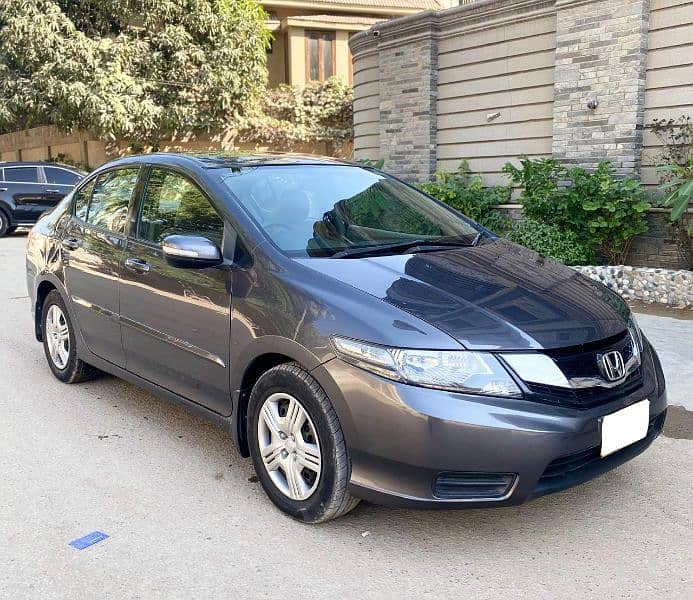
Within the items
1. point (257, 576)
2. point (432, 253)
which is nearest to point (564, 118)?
point (432, 253)

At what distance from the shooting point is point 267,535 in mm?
3094

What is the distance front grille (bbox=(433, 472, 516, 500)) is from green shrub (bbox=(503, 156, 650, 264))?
6.06 meters

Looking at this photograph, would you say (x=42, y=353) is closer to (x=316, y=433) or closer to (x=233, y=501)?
(x=233, y=501)

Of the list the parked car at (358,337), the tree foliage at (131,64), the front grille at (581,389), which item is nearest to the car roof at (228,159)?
the parked car at (358,337)

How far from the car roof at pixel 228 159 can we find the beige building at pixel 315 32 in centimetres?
1972

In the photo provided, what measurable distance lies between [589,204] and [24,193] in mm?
12180

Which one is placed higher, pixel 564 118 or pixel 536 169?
pixel 564 118

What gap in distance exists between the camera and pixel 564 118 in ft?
30.8

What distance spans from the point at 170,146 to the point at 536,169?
15106 millimetres

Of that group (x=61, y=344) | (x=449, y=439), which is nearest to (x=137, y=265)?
(x=61, y=344)

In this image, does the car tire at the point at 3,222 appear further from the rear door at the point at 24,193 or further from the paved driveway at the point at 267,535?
the paved driveway at the point at 267,535

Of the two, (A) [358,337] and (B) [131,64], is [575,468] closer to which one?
(A) [358,337]

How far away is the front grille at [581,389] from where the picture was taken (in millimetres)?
2756

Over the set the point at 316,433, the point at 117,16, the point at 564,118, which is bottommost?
the point at 316,433
